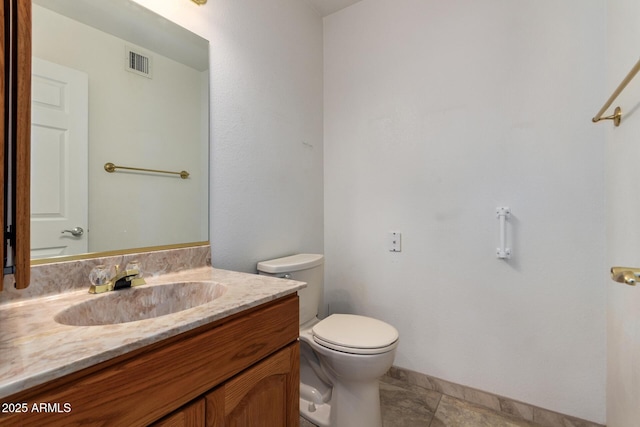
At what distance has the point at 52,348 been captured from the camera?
52 cm

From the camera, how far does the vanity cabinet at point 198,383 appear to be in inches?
18.8

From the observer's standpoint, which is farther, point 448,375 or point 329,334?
point 448,375

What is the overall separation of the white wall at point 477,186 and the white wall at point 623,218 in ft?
0.29

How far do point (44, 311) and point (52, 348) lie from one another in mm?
298

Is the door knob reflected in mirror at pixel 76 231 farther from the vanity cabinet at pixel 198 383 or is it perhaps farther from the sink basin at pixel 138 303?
the vanity cabinet at pixel 198 383

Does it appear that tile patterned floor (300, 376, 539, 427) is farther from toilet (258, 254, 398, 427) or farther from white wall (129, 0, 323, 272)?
white wall (129, 0, 323, 272)

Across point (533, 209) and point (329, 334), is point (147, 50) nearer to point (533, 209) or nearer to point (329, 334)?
point (329, 334)

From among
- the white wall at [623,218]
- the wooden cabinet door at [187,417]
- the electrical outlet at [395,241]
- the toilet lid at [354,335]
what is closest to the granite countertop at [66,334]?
the wooden cabinet door at [187,417]

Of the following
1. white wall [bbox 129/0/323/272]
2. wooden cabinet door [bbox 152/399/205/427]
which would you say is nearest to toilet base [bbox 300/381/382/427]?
white wall [bbox 129/0/323/272]

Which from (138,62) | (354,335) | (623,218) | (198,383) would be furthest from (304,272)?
(623,218)

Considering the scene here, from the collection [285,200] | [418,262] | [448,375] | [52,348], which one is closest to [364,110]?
[285,200]

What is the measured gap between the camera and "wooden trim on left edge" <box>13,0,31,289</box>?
0.54 m

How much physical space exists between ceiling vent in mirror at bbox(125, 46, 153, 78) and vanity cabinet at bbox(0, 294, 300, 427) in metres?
1.02

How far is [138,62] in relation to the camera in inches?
43.6
